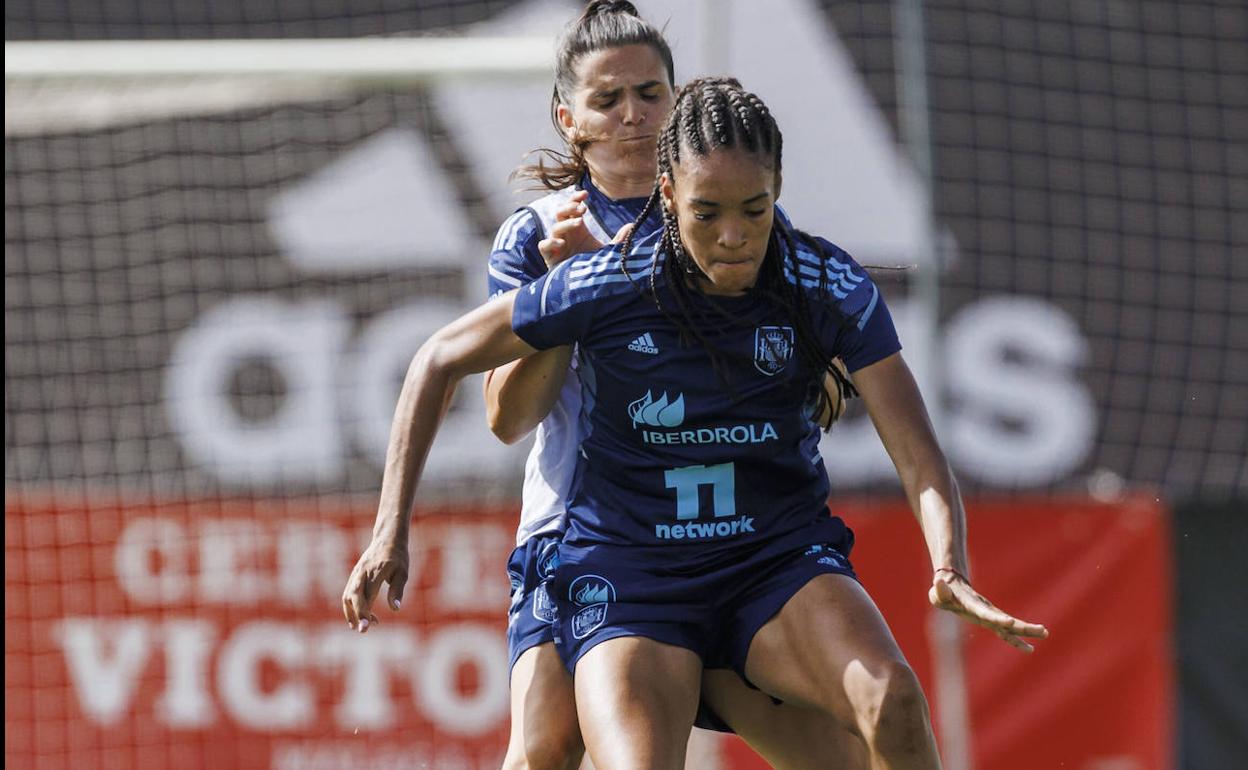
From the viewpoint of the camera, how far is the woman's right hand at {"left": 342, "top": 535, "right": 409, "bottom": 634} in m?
3.31

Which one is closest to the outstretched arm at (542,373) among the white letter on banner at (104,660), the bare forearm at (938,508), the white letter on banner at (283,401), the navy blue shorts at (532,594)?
the navy blue shorts at (532,594)

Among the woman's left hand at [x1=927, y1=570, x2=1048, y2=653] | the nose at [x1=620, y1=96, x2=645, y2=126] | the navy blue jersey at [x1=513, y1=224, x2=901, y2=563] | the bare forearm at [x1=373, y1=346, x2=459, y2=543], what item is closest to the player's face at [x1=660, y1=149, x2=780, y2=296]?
the navy blue jersey at [x1=513, y1=224, x2=901, y2=563]

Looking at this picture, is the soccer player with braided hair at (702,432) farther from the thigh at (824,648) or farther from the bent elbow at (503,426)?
the bent elbow at (503,426)

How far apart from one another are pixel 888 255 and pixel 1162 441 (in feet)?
5.43

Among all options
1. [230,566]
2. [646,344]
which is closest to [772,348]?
[646,344]

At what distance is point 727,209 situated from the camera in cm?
329

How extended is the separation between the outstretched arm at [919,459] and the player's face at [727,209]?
1.11 feet

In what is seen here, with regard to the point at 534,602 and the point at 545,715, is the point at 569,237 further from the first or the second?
the point at 545,715

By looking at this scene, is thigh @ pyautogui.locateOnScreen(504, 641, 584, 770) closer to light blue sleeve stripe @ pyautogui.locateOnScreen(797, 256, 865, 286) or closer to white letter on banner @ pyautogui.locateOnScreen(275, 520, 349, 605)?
light blue sleeve stripe @ pyautogui.locateOnScreen(797, 256, 865, 286)

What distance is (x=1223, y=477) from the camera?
28.4 ft

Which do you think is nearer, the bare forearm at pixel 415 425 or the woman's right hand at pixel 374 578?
the woman's right hand at pixel 374 578

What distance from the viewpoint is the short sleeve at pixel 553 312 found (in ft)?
11.3

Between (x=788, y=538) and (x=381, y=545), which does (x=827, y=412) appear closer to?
(x=788, y=538)

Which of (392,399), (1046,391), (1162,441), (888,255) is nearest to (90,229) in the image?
(392,399)
